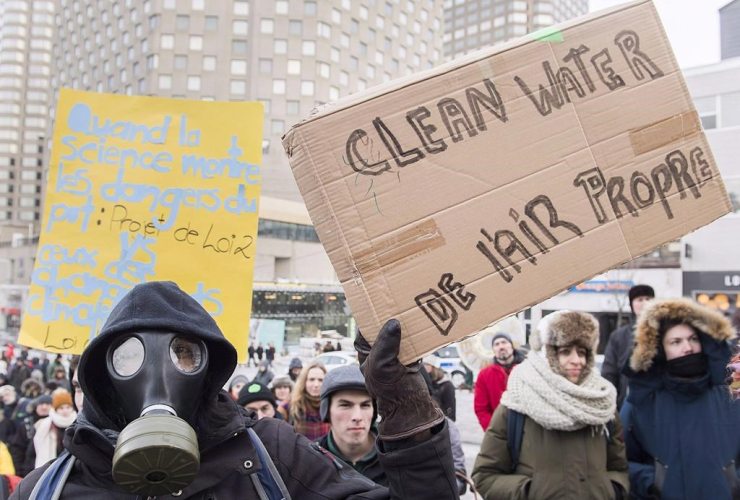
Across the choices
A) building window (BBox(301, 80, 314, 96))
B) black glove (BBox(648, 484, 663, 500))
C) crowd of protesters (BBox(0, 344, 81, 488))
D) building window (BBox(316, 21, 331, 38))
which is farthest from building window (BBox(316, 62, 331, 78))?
black glove (BBox(648, 484, 663, 500))

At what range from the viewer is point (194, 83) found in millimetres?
59562

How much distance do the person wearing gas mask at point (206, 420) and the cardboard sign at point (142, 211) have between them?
165 centimetres

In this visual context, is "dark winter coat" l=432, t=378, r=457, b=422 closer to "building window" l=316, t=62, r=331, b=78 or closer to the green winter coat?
the green winter coat

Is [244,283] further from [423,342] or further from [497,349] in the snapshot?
[497,349]

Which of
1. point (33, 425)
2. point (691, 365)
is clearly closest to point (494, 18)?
point (33, 425)

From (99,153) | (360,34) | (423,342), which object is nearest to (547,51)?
(423,342)

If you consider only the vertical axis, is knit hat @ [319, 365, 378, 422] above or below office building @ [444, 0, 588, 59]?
below

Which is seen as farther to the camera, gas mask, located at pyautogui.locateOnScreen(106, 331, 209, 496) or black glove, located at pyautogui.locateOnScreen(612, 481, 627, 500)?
black glove, located at pyautogui.locateOnScreen(612, 481, 627, 500)

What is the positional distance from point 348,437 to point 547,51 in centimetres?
220

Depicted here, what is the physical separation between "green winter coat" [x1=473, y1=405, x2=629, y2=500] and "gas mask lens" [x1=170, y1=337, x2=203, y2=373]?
95.5 inches

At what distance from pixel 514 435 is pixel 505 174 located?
223cm

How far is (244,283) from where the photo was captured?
11.6 ft

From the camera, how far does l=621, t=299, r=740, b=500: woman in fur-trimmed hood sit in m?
3.39

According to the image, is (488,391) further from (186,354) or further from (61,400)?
(186,354)
